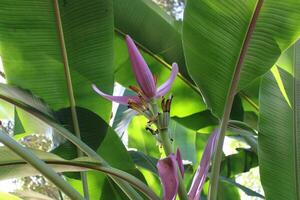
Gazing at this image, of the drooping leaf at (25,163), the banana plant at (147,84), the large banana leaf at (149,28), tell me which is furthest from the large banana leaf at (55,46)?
the drooping leaf at (25,163)

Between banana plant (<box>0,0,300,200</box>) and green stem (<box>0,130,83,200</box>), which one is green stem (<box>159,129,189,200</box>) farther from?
green stem (<box>0,130,83,200</box>)

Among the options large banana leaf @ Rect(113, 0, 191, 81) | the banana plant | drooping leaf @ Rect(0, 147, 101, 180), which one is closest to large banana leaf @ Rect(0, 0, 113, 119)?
the banana plant

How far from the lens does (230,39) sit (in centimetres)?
78

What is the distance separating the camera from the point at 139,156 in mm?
1125

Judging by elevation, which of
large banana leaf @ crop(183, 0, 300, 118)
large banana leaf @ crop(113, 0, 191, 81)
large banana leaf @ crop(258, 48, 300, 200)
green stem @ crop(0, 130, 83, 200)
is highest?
large banana leaf @ crop(113, 0, 191, 81)

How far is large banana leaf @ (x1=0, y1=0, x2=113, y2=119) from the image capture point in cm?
87

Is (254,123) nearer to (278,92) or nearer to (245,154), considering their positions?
(245,154)

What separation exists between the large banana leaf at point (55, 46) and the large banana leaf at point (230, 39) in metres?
0.18

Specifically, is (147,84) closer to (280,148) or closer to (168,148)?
(168,148)

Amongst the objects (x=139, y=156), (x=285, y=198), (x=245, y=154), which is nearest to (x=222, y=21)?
(x=285, y=198)

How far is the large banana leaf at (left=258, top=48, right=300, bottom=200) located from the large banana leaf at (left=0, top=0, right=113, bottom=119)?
0.31 meters

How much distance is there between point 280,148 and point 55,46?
46 centimetres

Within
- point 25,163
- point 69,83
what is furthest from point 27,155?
point 69,83

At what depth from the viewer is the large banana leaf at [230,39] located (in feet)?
2.47
